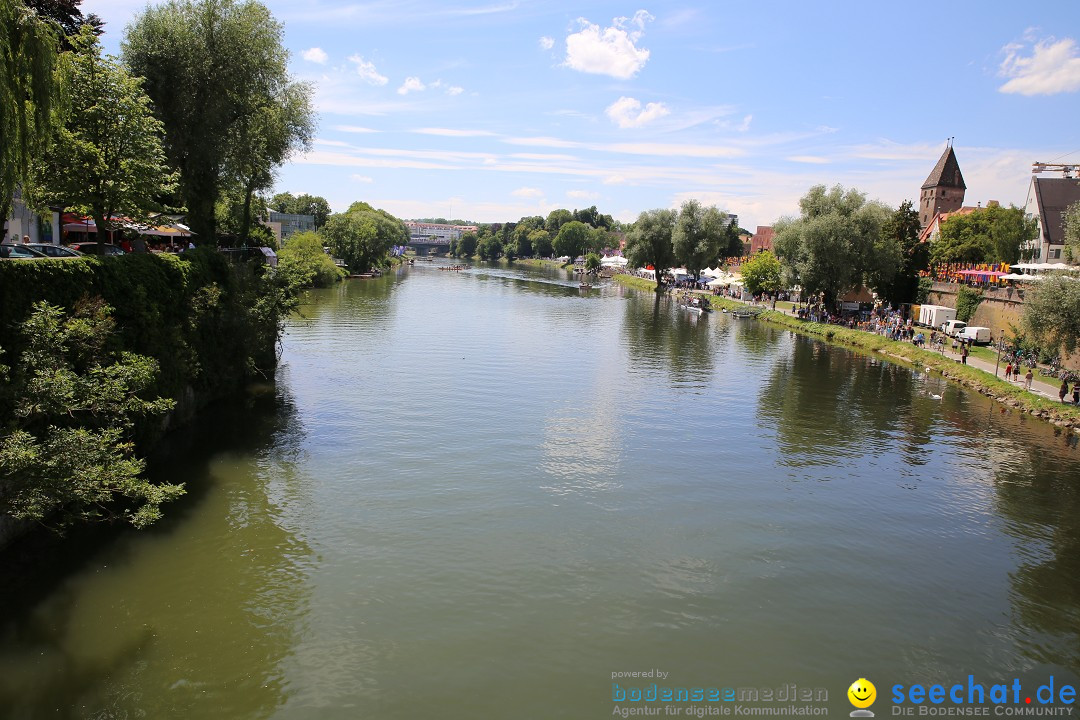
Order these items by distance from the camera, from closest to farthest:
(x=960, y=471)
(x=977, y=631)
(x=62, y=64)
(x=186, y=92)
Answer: (x=977, y=631) < (x=62, y=64) < (x=960, y=471) < (x=186, y=92)

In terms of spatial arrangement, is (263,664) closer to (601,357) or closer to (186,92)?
(186,92)

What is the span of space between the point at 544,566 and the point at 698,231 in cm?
8488

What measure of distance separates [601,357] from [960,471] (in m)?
22.7

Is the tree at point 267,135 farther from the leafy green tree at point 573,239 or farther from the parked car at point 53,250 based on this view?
the leafy green tree at point 573,239

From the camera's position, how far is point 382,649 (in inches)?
495

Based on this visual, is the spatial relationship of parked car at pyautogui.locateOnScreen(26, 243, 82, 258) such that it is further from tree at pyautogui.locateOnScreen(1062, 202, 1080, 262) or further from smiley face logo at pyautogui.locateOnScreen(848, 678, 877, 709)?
tree at pyautogui.locateOnScreen(1062, 202, 1080, 262)

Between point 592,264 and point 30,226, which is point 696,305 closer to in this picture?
point 30,226

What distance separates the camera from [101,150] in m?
20.4

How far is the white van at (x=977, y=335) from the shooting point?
156ft

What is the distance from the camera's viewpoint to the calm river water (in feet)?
38.9

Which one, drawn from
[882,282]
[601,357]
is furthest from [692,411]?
[882,282]

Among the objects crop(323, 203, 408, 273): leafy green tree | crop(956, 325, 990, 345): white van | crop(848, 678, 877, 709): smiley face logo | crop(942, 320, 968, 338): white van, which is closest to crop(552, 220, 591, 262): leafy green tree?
crop(323, 203, 408, 273): leafy green tree

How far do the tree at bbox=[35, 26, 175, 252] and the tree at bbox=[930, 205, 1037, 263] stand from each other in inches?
2813

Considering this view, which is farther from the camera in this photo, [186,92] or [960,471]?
[186,92]
